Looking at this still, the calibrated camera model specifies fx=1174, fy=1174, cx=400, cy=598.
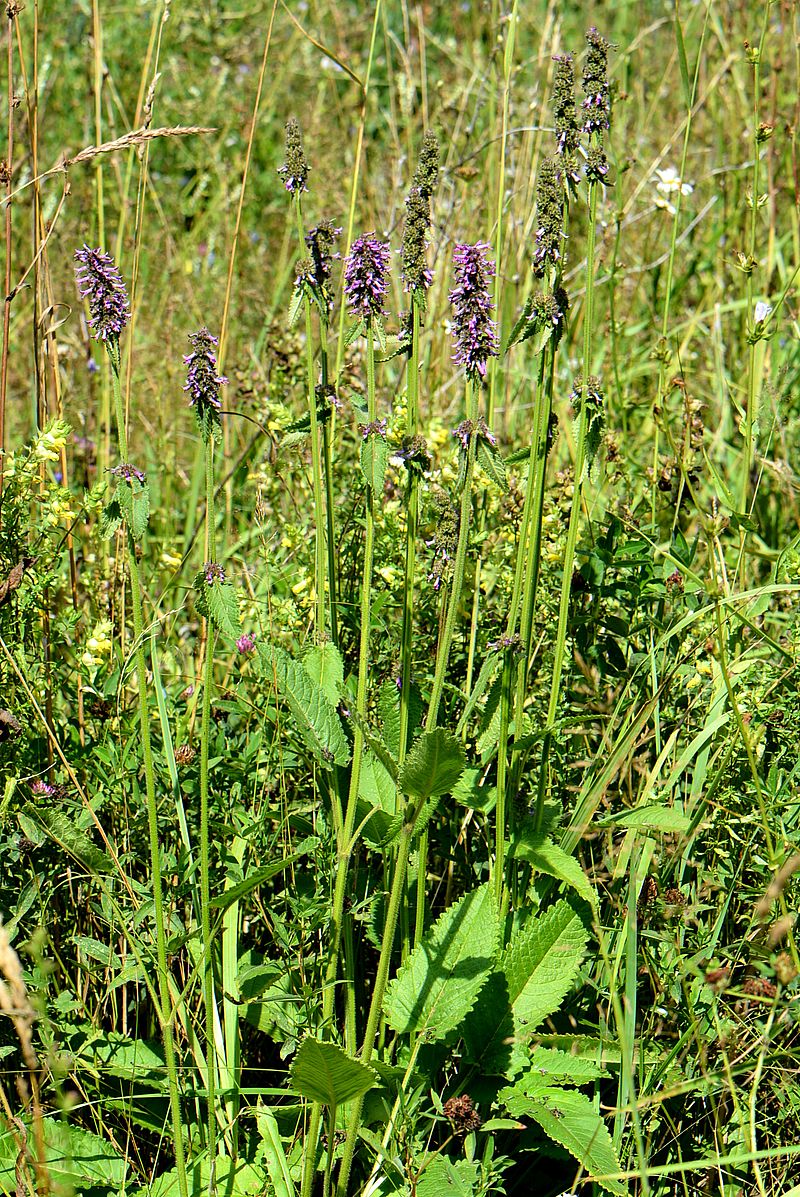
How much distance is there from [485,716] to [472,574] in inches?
20.2

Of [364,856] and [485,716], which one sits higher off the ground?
[485,716]

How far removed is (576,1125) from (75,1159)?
29.6 inches

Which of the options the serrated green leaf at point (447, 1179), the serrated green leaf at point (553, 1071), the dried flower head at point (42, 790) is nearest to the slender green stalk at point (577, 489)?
the serrated green leaf at point (553, 1071)

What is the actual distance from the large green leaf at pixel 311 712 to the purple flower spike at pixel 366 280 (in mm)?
498

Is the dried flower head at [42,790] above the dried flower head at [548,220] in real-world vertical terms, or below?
below

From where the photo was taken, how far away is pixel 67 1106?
1229mm

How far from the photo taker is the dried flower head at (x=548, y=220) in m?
1.63

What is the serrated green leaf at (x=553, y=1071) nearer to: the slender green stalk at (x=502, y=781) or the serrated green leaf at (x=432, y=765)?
the slender green stalk at (x=502, y=781)

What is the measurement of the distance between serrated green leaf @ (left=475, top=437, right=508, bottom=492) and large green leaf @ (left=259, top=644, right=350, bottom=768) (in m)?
0.40

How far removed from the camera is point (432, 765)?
1484 mm

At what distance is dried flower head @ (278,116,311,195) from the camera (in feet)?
5.32

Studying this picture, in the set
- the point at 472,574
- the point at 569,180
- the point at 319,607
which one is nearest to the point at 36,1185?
the point at 319,607

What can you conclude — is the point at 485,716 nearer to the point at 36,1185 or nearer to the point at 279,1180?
the point at 279,1180

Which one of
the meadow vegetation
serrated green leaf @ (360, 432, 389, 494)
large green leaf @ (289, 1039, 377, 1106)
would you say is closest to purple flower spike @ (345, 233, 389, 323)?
the meadow vegetation
